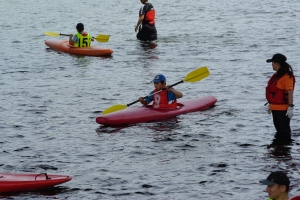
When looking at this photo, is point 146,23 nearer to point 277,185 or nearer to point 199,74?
point 199,74

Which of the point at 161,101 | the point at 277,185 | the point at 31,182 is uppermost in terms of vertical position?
the point at 277,185

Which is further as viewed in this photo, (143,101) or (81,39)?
(81,39)

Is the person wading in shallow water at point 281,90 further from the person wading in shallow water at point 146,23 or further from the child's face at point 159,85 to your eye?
the person wading in shallow water at point 146,23

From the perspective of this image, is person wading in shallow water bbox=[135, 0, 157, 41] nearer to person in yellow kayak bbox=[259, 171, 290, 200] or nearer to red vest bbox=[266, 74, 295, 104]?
red vest bbox=[266, 74, 295, 104]

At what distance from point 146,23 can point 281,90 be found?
12153 mm

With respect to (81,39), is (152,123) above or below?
below

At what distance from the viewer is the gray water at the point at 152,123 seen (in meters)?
11.5

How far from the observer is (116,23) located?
3081 centimetres

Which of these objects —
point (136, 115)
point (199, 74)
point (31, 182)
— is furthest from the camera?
point (199, 74)

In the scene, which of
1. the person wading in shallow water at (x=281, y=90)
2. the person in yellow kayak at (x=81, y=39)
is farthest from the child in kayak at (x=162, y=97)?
the person in yellow kayak at (x=81, y=39)

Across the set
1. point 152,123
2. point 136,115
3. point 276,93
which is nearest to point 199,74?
point 152,123

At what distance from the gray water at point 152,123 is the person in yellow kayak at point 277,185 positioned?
9.76 feet

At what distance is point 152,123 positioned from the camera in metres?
14.6

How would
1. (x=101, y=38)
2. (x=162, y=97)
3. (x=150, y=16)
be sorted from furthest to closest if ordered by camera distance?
(x=150, y=16) → (x=101, y=38) → (x=162, y=97)
